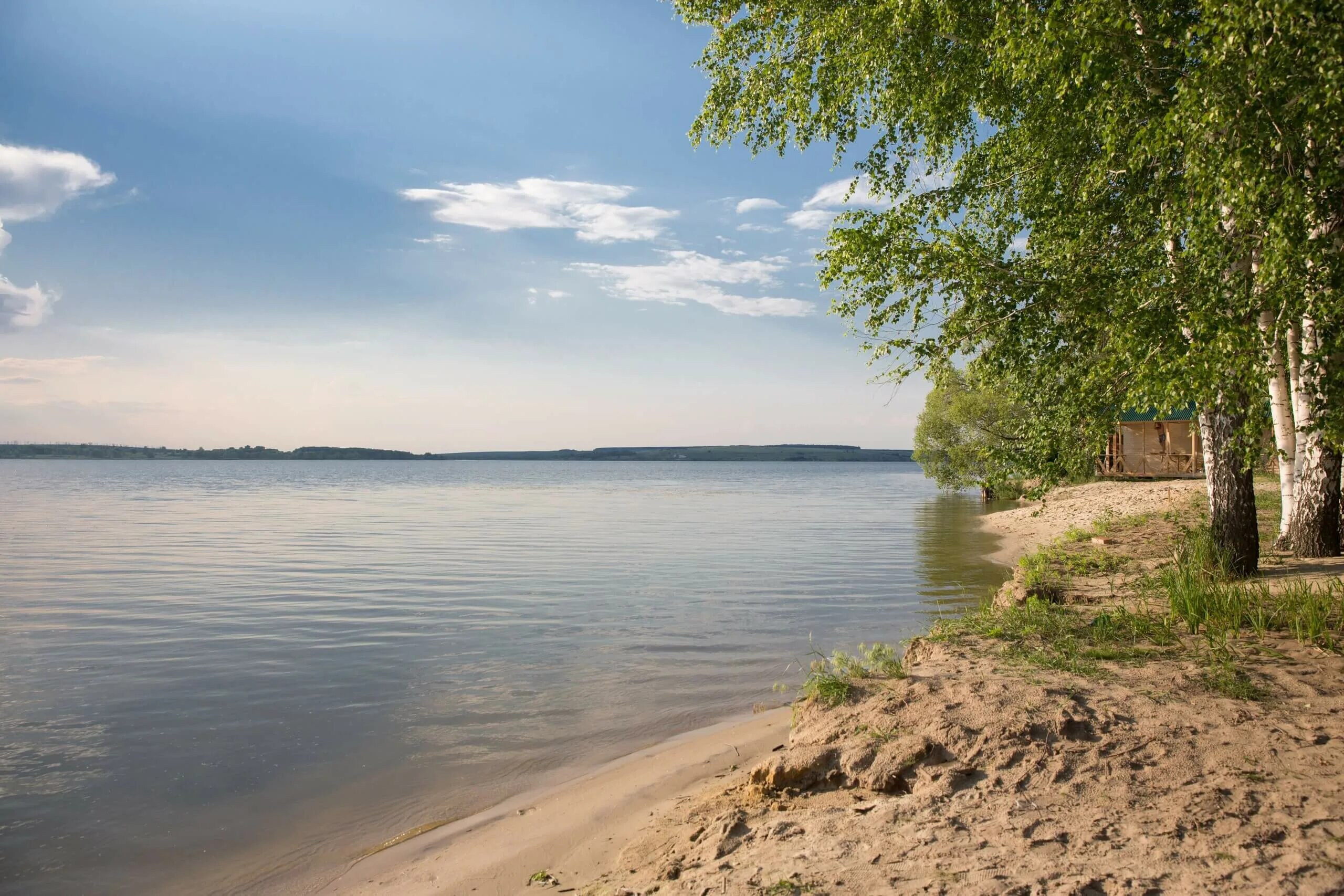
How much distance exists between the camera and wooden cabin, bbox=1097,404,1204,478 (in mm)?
36750

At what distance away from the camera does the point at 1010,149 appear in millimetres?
10781

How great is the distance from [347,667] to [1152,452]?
123 ft

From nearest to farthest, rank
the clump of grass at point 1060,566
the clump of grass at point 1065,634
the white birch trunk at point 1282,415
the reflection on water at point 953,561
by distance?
the clump of grass at point 1065,634 < the white birch trunk at point 1282,415 < the clump of grass at point 1060,566 < the reflection on water at point 953,561

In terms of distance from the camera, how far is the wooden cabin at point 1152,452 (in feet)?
121

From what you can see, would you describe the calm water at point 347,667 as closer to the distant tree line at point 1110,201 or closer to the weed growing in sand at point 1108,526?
the weed growing in sand at point 1108,526

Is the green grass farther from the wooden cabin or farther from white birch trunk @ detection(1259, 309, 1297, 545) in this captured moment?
the wooden cabin

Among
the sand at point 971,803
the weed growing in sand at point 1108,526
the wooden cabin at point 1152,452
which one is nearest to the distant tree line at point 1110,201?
the sand at point 971,803

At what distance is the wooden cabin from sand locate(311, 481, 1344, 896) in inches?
1309

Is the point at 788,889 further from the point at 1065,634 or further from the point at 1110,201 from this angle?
the point at 1110,201

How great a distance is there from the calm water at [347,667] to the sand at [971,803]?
1.20 m

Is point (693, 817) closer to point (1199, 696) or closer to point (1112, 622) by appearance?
point (1199, 696)

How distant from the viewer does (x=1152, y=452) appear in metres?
38.0

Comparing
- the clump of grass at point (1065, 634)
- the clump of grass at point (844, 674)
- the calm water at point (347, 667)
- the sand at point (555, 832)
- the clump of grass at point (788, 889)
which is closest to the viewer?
the clump of grass at point (788, 889)

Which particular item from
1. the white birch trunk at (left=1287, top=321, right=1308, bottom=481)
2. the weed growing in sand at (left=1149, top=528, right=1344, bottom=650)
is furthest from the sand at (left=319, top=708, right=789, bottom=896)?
the white birch trunk at (left=1287, top=321, right=1308, bottom=481)
